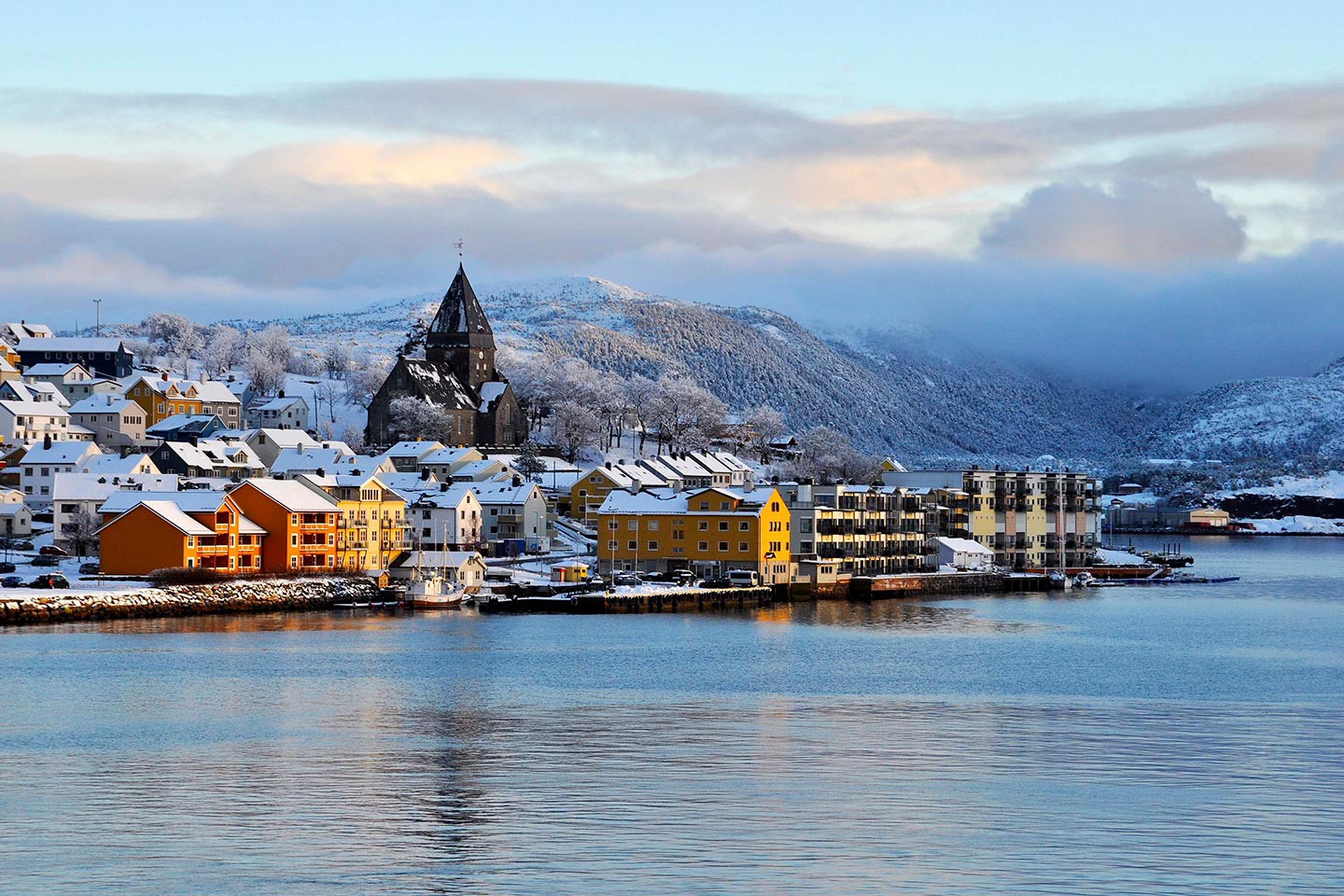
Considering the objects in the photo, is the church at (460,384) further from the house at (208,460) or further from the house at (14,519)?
the house at (14,519)

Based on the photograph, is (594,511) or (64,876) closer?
(64,876)

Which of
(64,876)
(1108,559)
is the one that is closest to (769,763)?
(64,876)

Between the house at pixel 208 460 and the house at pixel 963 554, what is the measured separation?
35.6 m

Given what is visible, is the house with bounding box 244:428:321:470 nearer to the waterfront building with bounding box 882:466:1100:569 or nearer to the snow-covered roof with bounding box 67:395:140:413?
the snow-covered roof with bounding box 67:395:140:413

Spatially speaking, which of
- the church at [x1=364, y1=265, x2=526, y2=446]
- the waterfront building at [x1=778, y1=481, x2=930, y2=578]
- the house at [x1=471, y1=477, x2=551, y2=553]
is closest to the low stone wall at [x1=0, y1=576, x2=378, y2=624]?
the house at [x1=471, y1=477, x2=551, y2=553]

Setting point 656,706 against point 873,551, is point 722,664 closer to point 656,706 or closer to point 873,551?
point 656,706

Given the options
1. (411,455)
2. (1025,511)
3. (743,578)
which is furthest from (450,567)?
(1025,511)

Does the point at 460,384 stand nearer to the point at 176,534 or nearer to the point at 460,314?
the point at 460,314

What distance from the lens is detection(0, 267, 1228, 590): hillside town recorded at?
7075cm

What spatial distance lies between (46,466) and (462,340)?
44.6 m

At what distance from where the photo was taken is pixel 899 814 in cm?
2605

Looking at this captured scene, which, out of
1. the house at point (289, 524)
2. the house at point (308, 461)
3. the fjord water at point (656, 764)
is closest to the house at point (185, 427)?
the house at point (308, 461)

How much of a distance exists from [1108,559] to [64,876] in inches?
3582

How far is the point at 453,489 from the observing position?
85375mm
